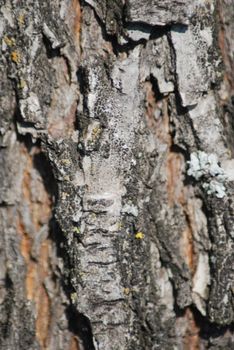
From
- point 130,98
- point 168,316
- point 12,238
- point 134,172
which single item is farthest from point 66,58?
point 168,316

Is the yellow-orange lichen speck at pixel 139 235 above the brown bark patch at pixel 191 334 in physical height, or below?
above

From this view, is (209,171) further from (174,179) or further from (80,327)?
(80,327)

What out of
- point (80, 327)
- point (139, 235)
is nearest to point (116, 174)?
point (139, 235)

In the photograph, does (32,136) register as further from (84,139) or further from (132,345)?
(132,345)

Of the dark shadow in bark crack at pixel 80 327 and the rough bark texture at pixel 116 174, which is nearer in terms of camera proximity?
the rough bark texture at pixel 116 174

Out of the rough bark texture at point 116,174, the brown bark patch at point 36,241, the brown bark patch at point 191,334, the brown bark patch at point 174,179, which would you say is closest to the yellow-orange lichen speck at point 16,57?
the rough bark texture at point 116,174

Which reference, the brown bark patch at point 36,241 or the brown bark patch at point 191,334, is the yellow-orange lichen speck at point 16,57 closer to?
the brown bark patch at point 36,241

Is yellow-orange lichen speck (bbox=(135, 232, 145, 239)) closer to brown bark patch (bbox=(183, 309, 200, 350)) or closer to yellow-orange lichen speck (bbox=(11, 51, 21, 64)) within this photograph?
brown bark patch (bbox=(183, 309, 200, 350))

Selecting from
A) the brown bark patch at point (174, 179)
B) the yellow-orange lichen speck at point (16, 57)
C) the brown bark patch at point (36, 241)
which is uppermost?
the yellow-orange lichen speck at point (16, 57)
